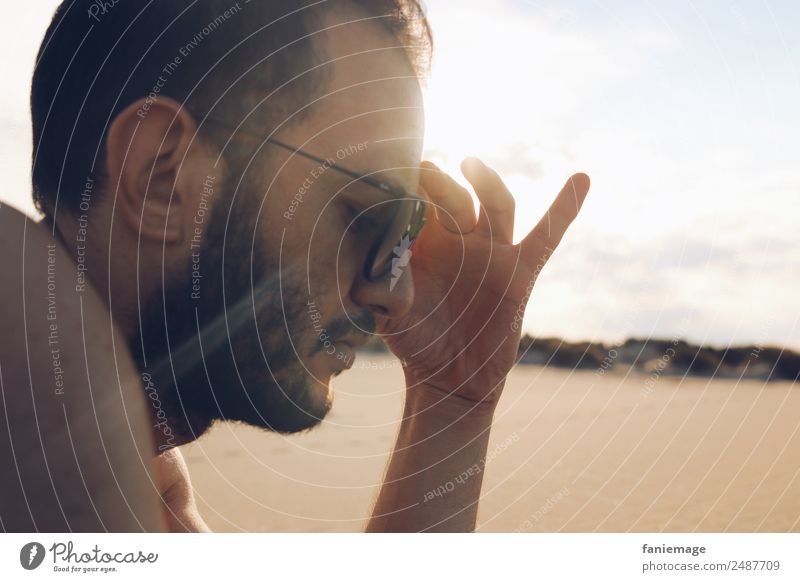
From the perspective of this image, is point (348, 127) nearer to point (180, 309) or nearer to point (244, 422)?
point (180, 309)

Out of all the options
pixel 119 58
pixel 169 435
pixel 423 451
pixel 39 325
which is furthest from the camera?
pixel 423 451

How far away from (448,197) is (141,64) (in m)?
0.87

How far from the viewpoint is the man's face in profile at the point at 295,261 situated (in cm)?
164

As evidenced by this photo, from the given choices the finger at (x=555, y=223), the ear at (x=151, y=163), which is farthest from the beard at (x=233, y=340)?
the finger at (x=555, y=223)

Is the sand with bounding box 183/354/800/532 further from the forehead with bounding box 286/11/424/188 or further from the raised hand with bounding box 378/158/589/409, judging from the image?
the forehead with bounding box 286/11/424/188

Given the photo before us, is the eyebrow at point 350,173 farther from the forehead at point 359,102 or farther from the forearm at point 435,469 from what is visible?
the forearm at point 435,469

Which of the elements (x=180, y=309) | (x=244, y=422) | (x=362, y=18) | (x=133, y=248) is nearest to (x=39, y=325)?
(x=133, y=248)

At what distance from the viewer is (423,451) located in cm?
207

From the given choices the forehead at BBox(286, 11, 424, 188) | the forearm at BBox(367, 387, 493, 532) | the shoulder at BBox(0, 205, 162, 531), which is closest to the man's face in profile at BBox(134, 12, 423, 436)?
the forehead at BBox(286, 11, 424, 188)

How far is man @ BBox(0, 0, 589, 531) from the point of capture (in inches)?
57.8

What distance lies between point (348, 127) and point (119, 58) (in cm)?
54

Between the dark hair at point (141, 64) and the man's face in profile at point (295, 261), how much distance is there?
9cm

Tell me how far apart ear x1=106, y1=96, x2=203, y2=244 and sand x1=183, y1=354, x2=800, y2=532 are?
2.37 feet
